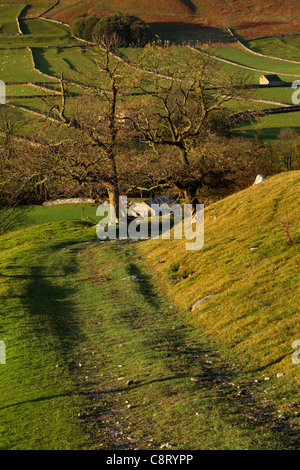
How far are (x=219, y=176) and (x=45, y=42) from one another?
420ft

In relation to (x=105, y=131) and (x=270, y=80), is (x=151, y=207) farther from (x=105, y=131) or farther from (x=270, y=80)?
(x=270, y=80)

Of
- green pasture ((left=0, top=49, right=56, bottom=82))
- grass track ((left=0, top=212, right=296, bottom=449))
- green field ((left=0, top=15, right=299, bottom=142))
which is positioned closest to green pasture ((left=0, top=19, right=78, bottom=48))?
green field ((left=0, top=15, right=299, bottom=142))

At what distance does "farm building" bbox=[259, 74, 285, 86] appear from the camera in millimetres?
130738

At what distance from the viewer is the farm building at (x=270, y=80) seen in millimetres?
130738

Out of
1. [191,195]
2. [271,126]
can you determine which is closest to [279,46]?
[271,126]

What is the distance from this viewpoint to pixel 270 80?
13112cm

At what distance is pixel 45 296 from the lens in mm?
26359

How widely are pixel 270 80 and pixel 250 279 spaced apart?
12025 cm

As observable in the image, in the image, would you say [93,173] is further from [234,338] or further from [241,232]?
[234,338]

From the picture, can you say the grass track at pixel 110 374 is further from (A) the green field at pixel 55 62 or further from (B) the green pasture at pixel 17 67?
(B) the green pasture at pixel 17 67

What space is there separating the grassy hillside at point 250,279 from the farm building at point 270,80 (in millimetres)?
103302

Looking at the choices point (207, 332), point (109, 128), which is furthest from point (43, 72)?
point (207, 332)

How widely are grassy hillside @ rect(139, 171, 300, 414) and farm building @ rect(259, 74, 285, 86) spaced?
10330 centimetres

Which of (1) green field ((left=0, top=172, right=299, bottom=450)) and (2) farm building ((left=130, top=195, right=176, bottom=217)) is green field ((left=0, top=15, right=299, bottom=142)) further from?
(1) green field ((left=0, top=172, right=299, bottom=450))
